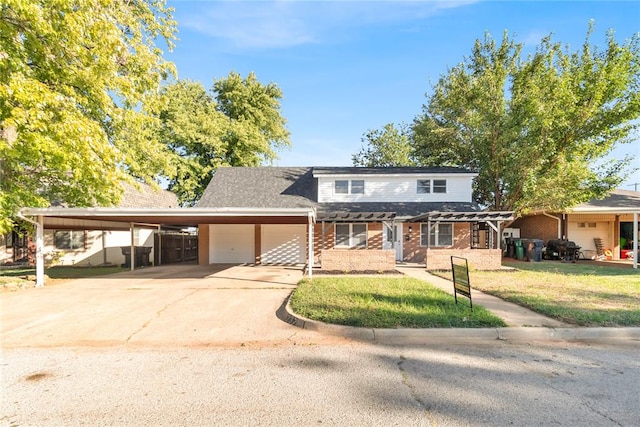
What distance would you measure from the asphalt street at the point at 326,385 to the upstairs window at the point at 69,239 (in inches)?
624

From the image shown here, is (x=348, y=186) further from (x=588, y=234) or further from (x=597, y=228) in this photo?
(x=597, y=228)

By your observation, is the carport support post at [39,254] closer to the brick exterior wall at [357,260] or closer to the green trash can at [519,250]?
the brick exterior wall at [357,260]

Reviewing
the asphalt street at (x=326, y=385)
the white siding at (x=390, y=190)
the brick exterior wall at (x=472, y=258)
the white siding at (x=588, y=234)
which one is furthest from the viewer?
the white siding at (x=588, y=234)

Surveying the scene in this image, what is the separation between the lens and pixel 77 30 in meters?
8.60

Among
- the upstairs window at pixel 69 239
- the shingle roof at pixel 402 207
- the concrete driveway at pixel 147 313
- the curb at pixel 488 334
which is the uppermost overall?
the shingle roof at pixel 402 207

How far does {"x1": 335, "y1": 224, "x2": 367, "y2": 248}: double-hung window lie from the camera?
17656 millimetres

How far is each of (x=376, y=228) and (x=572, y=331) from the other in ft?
39.8

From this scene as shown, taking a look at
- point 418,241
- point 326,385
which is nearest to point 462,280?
point 326,385

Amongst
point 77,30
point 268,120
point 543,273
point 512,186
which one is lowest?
point 543,273

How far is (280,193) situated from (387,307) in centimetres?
1357

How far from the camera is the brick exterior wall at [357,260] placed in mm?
13219

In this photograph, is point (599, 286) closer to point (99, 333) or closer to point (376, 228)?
point (376, 228)

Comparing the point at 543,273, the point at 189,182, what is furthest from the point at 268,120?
the point at 543,273

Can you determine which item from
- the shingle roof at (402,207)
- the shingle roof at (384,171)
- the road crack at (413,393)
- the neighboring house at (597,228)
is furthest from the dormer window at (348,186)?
the road crack at (413,393)
